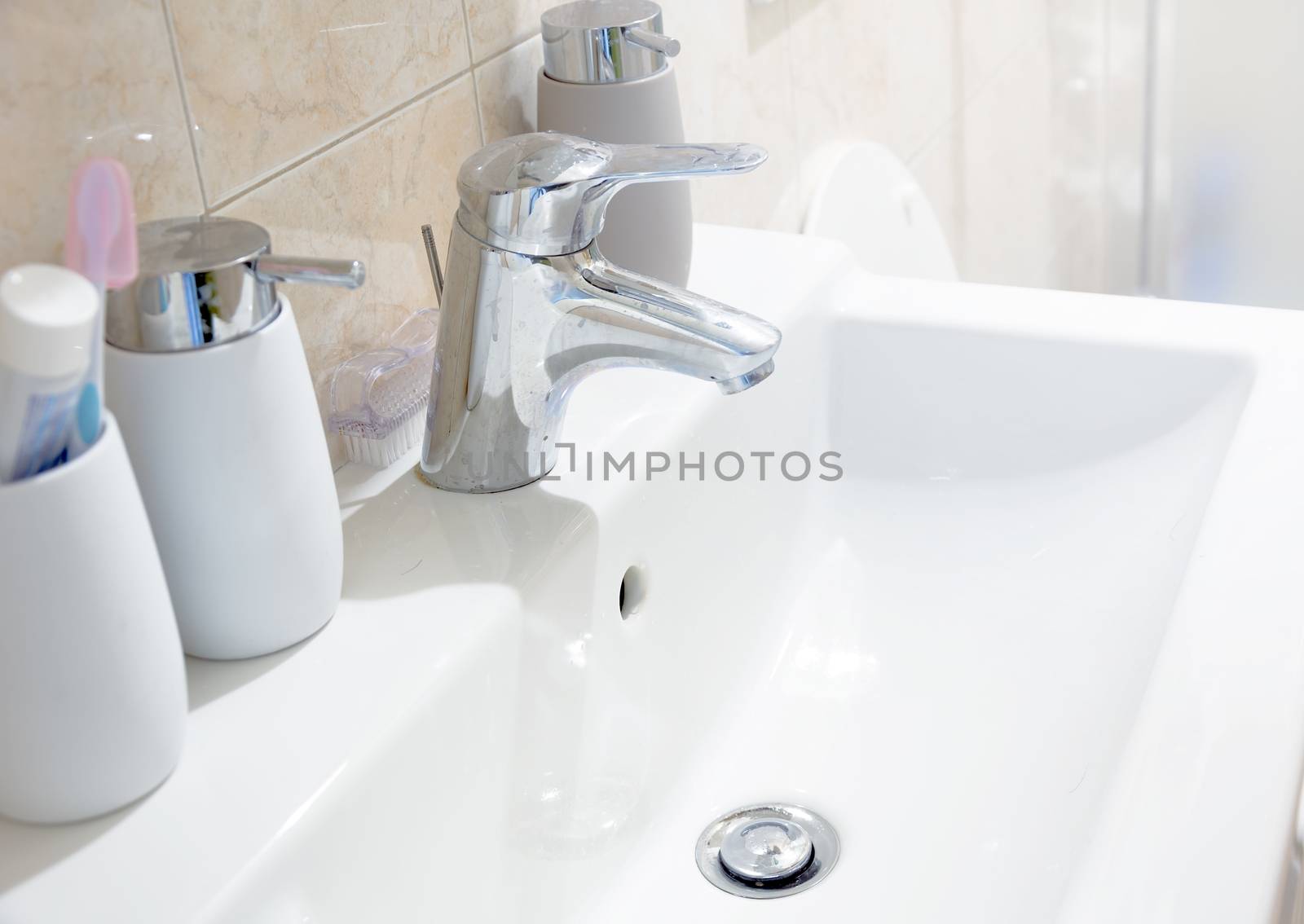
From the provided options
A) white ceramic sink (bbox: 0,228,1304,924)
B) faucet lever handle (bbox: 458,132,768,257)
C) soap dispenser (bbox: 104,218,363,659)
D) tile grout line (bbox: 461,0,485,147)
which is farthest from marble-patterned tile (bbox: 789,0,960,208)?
soap dispenser (bbox: 104,218,363,659)

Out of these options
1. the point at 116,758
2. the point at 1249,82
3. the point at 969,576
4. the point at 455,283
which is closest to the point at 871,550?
the point at 969,576

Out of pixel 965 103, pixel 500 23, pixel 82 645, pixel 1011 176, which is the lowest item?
pixel 1011 176

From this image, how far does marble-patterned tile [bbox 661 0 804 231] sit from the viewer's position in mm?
870

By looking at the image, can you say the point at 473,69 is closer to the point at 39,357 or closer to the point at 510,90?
the point at 510,90

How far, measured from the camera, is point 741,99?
0.94m

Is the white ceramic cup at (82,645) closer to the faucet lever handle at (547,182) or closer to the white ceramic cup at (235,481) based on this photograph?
the white ceramic cup at (235,481)

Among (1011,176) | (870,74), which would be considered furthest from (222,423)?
(1011,176)

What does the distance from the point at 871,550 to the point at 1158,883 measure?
1.17 ft

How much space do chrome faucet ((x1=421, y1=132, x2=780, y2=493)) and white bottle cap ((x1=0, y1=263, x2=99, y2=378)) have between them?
8.3 inches

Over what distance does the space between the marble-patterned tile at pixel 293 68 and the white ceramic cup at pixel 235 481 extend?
0.11 meters

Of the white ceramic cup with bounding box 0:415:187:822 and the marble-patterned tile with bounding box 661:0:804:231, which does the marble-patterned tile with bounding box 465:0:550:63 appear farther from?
the white ceramic cup with bounding box 0:415:187:822

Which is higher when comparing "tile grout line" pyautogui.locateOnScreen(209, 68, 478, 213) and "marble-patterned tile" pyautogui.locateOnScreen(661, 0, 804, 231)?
"tile grout line" pyautogui.locateOnScreen(209, 68, 478, 213)

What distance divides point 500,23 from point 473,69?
0.11ft

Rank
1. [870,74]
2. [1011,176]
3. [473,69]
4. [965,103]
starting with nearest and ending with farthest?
[473,69] < [870,74] < [965,103] < [1011,176]
